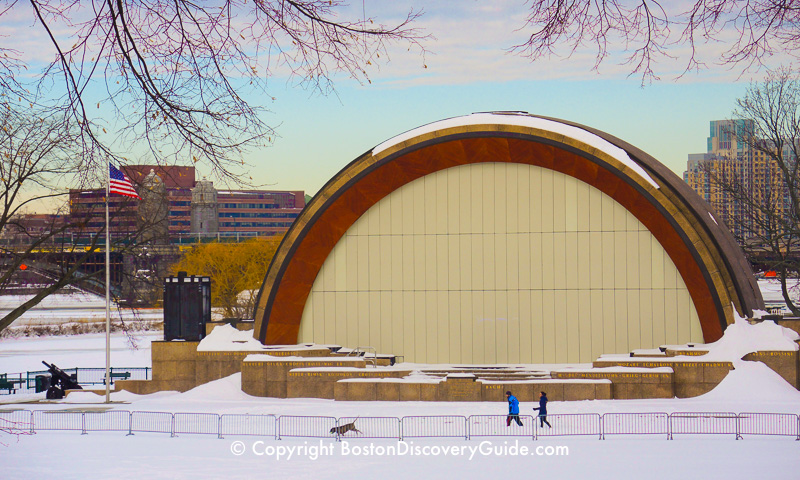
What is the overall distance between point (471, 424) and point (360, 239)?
464 inches

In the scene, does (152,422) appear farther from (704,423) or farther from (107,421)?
(704,423)

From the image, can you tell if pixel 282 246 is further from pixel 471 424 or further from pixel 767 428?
pixel 767 428

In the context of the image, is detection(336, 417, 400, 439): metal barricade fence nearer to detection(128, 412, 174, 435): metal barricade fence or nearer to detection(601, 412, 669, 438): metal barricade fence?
detection(128, 412, 174, 435): metal barricade fence

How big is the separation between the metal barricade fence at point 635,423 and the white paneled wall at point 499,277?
833cm

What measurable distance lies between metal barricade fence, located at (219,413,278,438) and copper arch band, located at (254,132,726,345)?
7.67 meters

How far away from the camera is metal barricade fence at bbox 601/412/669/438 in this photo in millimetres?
20219

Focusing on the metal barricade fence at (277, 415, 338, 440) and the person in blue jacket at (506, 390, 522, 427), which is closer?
the person in blue jacket at (506, 390, 522, 427)

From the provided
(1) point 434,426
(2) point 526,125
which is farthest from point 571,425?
(2) point 526,125

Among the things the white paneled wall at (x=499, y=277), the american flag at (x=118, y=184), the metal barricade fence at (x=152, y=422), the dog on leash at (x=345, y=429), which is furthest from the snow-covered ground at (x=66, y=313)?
the dog on leash at (x=345, y=429)

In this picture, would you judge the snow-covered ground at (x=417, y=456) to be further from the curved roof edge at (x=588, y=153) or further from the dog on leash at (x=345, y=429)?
the curved roof edge at (x=588, y=153)

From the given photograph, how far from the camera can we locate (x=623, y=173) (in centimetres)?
2823

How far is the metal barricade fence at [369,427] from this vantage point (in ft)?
66.3

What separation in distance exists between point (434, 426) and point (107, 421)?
940 centimetres
